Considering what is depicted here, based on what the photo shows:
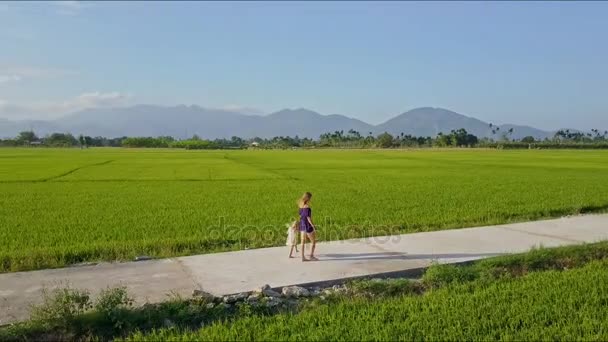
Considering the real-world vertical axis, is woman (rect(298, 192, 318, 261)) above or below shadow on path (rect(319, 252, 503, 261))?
above

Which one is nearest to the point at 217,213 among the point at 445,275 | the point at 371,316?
the point at 445,275

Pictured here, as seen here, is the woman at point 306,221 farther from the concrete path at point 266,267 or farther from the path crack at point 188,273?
the path crack at point 188,273

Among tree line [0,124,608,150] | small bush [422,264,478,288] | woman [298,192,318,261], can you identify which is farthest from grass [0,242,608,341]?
tree line [0,124,608,150]

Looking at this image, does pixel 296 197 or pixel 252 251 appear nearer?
pixel 252 251

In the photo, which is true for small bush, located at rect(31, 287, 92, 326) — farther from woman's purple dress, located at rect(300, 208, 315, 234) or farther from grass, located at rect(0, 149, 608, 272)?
woman's purple dress, located at rect(300, 208, 315, 234)

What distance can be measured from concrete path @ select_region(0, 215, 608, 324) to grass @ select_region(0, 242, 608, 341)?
1.71ft

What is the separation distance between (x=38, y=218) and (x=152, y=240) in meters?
4.86

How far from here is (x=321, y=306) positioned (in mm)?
5590

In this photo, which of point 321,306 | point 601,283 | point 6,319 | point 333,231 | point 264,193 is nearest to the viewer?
point 6,319

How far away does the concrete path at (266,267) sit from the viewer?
626 cm

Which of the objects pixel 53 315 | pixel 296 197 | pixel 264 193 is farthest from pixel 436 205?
pixel 53 315

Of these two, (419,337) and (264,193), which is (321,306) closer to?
(419,337)

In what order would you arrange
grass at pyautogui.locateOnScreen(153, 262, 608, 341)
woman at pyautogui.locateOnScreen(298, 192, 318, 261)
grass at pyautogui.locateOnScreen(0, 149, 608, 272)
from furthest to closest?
grass at pyautogui.locateOnScreen(0, 149, 608, 272), woman at pyautogui.locateOnScreen(298, 192, 318, 261), grass at pyautogui.locateOnScreen(153, 262, 608, 341)

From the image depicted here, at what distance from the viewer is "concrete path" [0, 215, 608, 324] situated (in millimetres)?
6258
